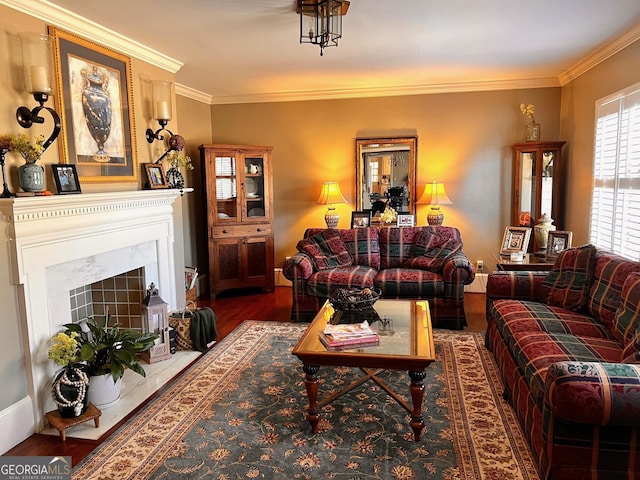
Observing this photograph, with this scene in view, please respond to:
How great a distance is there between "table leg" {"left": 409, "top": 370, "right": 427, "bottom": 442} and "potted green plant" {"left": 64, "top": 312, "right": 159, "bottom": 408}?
5.24ft

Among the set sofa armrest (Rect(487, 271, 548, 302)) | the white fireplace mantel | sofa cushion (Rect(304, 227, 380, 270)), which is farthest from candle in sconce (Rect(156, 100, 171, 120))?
sofa armrest (Rect(487, 271, 548, 302))

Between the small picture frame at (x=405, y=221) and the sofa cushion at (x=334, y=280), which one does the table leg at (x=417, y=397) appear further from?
the small picture frame at (x=405, y=221)

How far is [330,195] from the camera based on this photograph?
5527mm

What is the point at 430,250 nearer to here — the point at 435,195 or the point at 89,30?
the point at 435,195

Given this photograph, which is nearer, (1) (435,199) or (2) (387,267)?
(2) (387,267)

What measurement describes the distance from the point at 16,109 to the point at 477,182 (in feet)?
15.2

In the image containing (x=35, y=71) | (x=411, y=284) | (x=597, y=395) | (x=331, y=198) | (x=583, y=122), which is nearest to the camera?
(x=597, y=395)

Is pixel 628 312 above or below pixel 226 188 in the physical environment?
below

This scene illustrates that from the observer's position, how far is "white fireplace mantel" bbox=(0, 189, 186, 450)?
8.34 feet

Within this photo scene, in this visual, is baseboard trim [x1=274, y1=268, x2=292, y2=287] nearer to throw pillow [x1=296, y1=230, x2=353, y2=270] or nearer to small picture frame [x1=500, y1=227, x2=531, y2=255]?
throw pillow [x1=296, y1=230, x2=353, y2=270]

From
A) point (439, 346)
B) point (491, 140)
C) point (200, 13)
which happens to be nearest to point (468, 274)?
point (439, 346)

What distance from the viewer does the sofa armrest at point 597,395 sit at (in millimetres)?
1678

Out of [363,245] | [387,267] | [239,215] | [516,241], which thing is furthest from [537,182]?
[239,215]

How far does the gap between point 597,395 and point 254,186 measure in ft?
15.1
